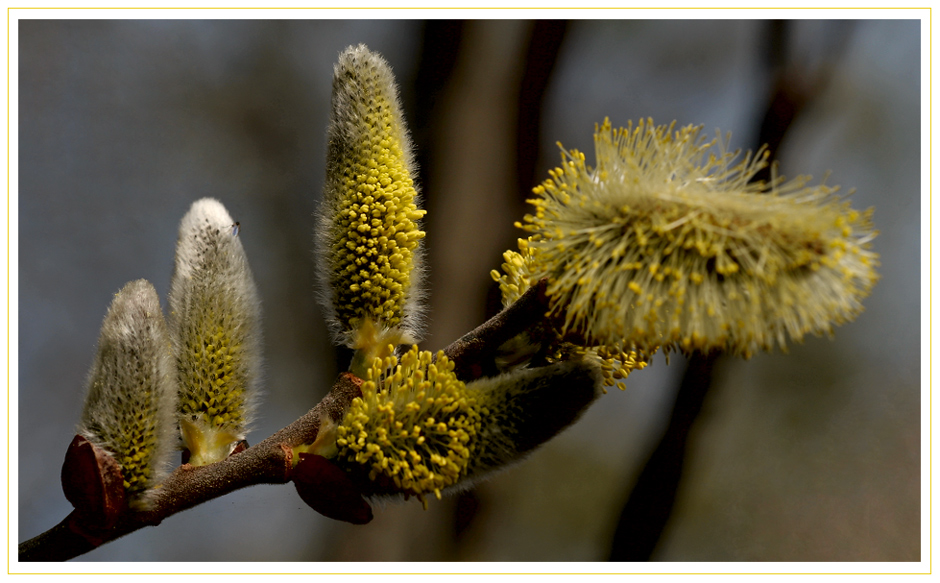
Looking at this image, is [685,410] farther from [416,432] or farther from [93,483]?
[93,483]

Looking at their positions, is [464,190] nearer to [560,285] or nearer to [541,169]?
[541,169]

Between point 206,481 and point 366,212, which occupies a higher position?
point 366,212

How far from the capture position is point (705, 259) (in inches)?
16.6

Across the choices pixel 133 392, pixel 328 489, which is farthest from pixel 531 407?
pixel 133 392

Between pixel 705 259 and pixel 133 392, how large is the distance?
1.32 ft

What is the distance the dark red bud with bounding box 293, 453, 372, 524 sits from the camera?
1.55ft

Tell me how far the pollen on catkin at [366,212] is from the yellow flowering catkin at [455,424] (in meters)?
0.08

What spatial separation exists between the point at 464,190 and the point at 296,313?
0.42 metres

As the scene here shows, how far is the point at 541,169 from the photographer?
52.2 inches

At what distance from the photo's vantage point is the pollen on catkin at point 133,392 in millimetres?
458

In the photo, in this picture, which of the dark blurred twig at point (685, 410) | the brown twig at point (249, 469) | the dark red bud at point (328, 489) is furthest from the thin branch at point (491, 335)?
the dark blurred twig at point (685, 410)

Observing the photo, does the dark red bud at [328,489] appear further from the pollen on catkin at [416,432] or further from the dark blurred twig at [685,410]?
the dark blurred twig at [685,410]
